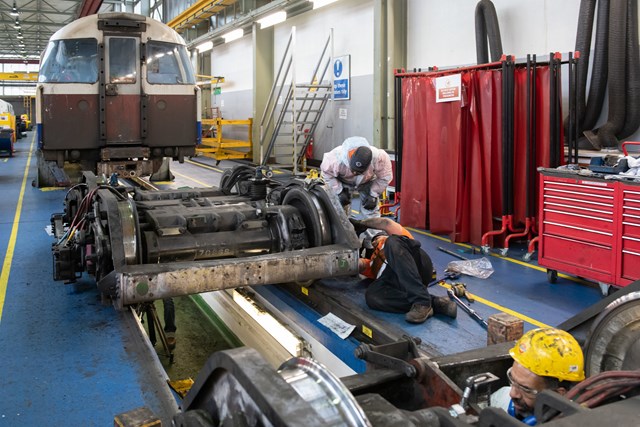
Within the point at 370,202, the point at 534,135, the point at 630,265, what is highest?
the point at 534,135

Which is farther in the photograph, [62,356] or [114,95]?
[114,95]

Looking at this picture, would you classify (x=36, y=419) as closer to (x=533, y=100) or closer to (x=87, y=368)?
(x=87, y=368)

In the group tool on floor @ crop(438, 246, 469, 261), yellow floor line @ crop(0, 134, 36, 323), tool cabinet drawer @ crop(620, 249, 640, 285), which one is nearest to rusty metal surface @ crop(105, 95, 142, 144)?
yellow floor line @ crop(0, 134, 36, 323)

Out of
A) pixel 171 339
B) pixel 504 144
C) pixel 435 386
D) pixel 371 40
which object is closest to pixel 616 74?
pixel 504 144

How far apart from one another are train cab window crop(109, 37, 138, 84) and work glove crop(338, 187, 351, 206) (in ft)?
14.4

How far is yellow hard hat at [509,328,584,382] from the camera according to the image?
2004 mm

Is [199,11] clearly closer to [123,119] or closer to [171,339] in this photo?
[123,119]

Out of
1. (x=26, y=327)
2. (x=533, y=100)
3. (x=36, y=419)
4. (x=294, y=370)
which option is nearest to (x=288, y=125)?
(x=533, y=100)

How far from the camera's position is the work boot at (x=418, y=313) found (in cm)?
449

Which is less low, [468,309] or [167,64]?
A: [167,64]

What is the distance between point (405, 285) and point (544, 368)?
262cm

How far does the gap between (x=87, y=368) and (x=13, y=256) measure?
11.3 feet

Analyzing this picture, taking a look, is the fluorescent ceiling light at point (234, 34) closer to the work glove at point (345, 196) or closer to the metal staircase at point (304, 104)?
the metal staircase at point (304, 104)

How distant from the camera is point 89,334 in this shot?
14.7 ft
